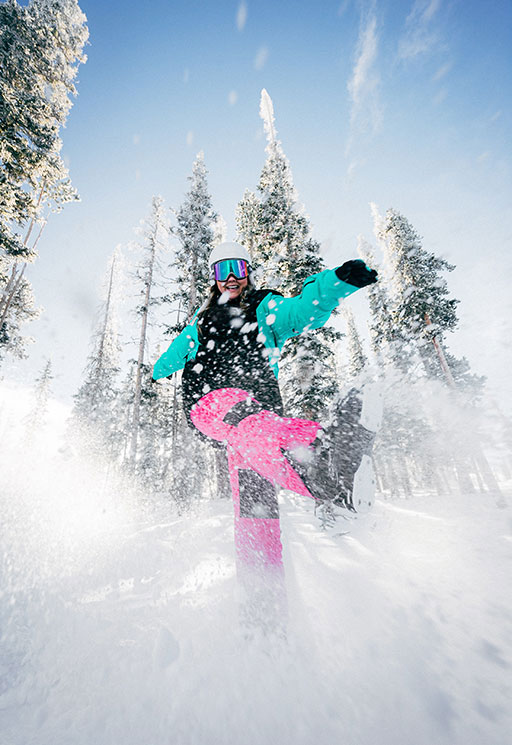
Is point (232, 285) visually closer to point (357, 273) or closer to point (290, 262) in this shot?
point (357, 273)

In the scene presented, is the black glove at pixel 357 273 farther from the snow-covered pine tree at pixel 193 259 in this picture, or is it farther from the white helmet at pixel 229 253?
the snow-covered pine tree at pixel 193 259

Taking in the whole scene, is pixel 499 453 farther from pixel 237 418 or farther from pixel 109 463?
pixel 109 463

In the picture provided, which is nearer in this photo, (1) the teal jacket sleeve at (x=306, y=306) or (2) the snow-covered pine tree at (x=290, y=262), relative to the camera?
(1) the teal jacket sleeve at (x=306, y=306)

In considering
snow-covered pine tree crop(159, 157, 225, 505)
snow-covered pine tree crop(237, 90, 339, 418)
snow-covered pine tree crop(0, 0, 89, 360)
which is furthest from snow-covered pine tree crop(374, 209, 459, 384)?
snow-covered pine tree crop(0, 0, 89, 360)

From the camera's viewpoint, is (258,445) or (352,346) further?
(352,346)

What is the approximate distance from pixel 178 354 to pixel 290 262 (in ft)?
27.4

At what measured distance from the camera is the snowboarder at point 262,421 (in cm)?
227

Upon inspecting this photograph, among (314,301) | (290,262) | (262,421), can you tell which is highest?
(290,262)

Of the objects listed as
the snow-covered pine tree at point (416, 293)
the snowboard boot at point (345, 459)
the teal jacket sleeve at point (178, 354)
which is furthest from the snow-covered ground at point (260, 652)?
the snow-covered pine tree at point (416, 293)

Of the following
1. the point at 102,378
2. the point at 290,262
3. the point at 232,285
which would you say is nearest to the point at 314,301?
the point at 232,285

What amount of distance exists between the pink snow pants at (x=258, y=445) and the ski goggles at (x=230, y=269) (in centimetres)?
113

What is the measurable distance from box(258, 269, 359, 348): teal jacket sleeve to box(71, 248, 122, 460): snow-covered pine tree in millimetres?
17472

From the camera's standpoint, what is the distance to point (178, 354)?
8.79 feet

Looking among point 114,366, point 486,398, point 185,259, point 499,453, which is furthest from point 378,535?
point 114,366
